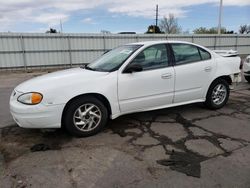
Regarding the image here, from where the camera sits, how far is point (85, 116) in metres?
4.05

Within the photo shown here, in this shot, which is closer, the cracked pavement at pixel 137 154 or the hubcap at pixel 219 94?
the cracked pavement at pixel 137 154

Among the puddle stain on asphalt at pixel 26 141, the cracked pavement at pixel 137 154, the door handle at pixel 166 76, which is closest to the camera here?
the cracked pavement at pixel 137 154

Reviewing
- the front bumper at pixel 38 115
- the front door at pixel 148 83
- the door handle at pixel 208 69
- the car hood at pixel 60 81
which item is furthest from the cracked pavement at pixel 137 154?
the door handle at pixel 208 69

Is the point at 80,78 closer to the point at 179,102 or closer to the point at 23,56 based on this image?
the point at 179,102

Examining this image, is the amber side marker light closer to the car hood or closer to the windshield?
the car hood

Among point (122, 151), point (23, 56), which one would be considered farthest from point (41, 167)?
point (23, 56)

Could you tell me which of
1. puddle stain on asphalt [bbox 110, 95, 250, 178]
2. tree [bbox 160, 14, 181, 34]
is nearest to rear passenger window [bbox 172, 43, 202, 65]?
puddle stain on asphalt [bbox 110, 95, 250, 178]

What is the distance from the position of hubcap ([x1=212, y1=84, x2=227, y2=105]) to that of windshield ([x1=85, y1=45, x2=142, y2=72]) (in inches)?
84.1

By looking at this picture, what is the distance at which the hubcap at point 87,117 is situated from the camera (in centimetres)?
399

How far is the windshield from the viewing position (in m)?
4.43

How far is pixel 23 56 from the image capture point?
15.7 meters

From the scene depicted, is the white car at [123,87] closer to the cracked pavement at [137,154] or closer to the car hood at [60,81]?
the car hood at [60,81]

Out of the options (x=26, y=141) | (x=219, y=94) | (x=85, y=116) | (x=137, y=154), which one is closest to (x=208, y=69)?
(x=219, y=94)

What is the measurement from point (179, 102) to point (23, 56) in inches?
532
